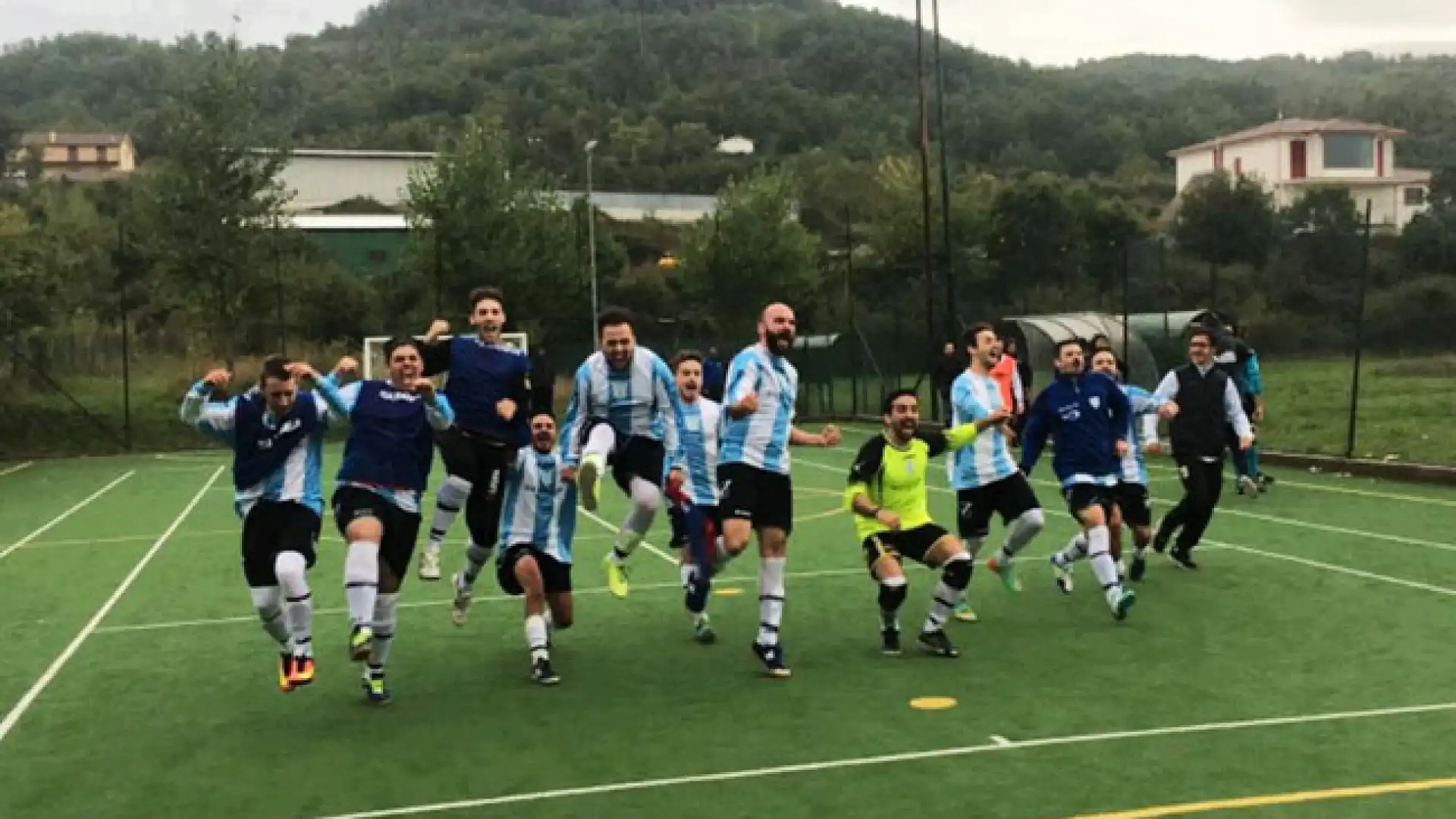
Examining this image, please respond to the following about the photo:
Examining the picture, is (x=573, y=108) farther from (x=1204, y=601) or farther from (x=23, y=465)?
(x=1204, y=601)

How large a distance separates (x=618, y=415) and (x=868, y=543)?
71.0 inches

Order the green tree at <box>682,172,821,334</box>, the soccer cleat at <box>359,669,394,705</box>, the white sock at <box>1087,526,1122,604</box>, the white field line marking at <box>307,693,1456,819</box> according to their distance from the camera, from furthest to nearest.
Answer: the green tree at <box>682,172,821,334</box> → the white sock at <box>1087,526,1122,604</box> → the soccer cleat at <box>359,669,394,705</box> → the white field line marking at <box>307,693,1456,819</box>

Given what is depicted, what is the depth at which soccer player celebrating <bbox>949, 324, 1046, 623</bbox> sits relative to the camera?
10547 millimetres

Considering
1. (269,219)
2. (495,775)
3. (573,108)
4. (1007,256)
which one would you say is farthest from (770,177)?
(573,108)

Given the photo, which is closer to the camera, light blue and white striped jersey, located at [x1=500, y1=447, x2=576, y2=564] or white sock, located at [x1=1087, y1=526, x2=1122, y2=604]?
light blue and white striped jersey, located at [x1=500, y1=447, x2=576, y2=564]

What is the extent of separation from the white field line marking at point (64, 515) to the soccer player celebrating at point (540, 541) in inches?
354

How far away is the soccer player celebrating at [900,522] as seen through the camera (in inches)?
377

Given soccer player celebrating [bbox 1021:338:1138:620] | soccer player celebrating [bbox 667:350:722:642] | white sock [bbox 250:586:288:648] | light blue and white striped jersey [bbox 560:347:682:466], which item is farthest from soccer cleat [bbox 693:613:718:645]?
white sock [bbox 250:586:288:648]

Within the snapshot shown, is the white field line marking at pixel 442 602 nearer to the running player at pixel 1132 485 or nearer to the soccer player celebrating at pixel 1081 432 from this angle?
the running player at pixel 1132 485

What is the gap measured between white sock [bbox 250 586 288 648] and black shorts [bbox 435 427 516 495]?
174 centimetres

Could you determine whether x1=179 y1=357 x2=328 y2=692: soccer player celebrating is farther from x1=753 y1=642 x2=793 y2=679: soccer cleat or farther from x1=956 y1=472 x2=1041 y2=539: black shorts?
x1=956 y1=472 x2=1041 y2=539: black shorts

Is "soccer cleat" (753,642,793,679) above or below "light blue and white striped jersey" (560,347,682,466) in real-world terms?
below

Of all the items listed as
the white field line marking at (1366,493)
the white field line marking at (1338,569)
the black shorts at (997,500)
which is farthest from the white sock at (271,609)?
the white field line marking at (1366,493)

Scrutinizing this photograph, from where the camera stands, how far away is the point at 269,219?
1651 inches
